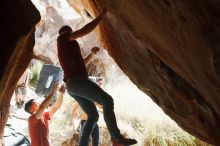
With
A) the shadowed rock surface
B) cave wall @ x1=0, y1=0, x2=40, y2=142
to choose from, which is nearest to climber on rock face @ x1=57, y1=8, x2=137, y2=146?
the shadowed rock surface

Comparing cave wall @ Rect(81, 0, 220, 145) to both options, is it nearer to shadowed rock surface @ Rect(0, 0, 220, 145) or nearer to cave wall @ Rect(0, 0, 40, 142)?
shadowed rock surface @ Rect(0, 0, 220, 145)

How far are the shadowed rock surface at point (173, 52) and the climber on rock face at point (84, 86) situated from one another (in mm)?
680

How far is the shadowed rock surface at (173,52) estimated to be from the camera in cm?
279

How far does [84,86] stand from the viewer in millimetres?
4504

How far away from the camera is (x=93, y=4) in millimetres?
5875

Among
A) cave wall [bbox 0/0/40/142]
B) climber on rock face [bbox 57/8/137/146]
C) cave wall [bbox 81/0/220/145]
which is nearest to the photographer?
cave wall [bbox 81/0/220/145]

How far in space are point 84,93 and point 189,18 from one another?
2.11 metres

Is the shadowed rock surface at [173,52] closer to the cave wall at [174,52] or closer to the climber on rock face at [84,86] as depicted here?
the cave wall at [174,52]

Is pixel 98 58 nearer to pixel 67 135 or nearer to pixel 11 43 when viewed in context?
pixel 67 135

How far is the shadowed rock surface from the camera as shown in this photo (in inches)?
110

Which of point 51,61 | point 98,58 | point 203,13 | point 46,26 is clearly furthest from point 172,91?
point 46,26

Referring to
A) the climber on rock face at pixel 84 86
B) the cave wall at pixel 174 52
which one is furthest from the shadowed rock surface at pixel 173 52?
the climber on rock face at pixel 84 86

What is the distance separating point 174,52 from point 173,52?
30mm

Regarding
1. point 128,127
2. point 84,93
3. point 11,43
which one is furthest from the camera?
point 128,127
